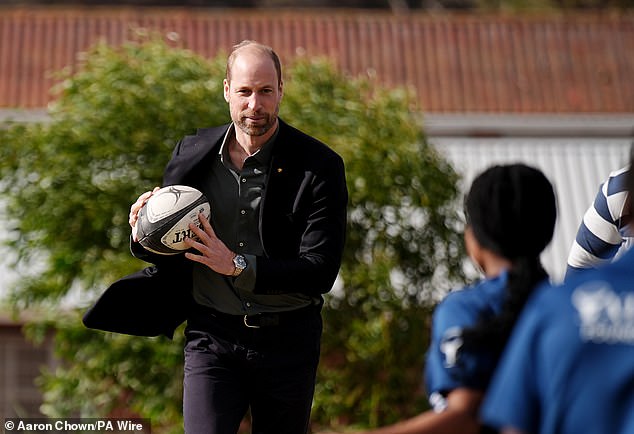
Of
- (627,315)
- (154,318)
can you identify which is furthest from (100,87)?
(627,315)

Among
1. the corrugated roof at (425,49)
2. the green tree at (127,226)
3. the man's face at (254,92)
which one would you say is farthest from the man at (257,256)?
the corrugated roof at (425,49)

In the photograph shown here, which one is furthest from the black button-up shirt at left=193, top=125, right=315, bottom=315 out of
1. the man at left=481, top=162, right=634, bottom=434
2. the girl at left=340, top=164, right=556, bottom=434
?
the man at left=481, top=162, right=634, bottom=434

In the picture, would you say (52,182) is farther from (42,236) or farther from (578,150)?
(578,150)

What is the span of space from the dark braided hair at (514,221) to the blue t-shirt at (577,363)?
63 cm

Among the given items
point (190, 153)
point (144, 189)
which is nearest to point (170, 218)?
point (190, 153)

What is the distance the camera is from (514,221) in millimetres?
3529

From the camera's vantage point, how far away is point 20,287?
973 cm

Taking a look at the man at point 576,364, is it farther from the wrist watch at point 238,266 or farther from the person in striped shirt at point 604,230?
the person in striped shirt at point 604,230

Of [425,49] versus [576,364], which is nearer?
[576,364]

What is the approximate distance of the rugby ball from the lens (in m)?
5.05

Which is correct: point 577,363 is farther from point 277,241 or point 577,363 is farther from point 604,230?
point 604,230

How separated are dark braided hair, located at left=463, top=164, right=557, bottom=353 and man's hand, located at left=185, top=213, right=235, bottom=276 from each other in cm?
162

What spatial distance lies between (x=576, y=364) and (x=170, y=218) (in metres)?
2.59

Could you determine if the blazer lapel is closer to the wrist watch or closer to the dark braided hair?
the wrist watch
